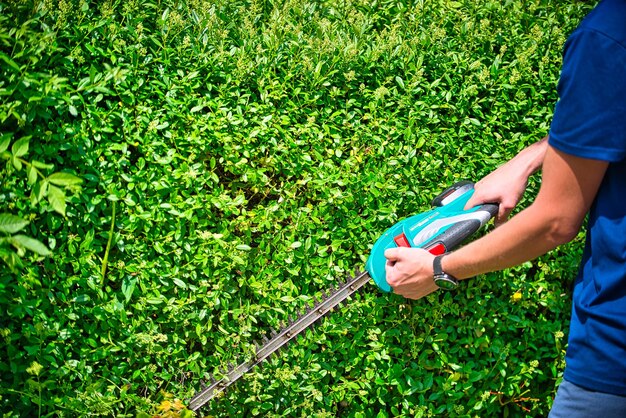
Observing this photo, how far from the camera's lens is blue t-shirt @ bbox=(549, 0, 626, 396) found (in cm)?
184

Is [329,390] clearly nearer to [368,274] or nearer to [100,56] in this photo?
[368,274]

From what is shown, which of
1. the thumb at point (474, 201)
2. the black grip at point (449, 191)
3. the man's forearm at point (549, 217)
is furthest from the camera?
the black grip at point (449, 191)

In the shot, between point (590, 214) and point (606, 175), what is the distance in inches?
6.4

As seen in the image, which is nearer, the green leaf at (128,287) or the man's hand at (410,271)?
the man's hand at (410,271)

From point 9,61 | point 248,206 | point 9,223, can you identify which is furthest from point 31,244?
point 248,206

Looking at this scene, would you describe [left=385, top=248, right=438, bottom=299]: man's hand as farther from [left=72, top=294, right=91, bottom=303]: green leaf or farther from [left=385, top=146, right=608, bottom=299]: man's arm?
[left=72, top=294, right=91, bottom=303]: green leaf

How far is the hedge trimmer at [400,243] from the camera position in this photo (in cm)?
288

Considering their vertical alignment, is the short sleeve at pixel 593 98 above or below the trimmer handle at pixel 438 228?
above

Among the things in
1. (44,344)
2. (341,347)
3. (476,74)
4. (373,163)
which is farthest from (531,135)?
(44,344)

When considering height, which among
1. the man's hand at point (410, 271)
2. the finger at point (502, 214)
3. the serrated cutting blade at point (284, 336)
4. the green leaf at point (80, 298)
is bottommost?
the serrated cutting blade at point (284, 336)

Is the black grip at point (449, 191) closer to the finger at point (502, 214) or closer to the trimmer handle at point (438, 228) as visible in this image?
the trimmer handle at point (438, 228)

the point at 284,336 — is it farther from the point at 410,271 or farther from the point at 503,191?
the point at 503,191

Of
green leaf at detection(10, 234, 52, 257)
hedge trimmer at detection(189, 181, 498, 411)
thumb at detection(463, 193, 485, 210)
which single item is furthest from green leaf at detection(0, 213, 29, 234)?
thumb at detection(463, 193, 485, 210)

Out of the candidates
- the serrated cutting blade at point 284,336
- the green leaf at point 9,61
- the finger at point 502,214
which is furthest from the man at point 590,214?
the green leaf at point 9,61
